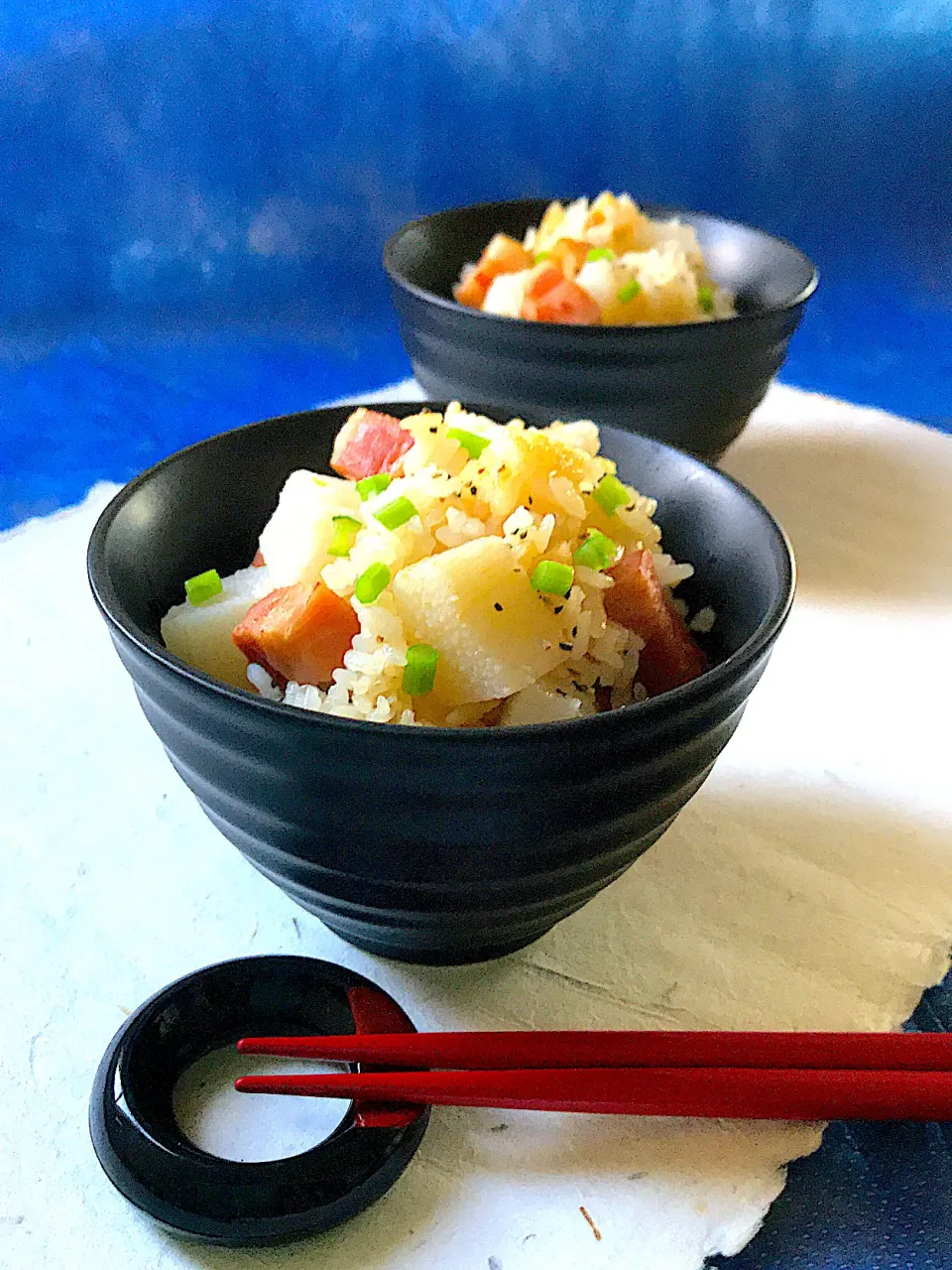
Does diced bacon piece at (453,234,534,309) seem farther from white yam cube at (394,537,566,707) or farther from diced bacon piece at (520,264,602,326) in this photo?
white yam cube at (394,537,566,707)

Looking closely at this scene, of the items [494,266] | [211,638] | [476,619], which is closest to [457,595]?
[476,619]

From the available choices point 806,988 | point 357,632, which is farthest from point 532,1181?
point 357,632

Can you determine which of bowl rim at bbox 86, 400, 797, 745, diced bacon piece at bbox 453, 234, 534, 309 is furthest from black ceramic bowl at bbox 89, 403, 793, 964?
diced bacon piece at bbox 453, 234, 534, 309

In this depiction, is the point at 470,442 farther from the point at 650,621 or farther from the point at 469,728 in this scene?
the point at 469,728

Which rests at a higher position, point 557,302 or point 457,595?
point 457,595

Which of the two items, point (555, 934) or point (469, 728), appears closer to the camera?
point (469, 728)
